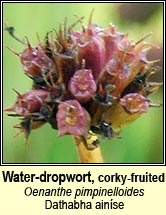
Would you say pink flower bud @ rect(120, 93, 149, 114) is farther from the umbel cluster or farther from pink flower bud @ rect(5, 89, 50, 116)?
pink flower bud @ rect(5, 89, 50, 116)

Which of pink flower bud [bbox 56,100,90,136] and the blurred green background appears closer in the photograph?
pink flower bud [bbox 56,100,90,136]

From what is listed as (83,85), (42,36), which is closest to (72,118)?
(83,85)

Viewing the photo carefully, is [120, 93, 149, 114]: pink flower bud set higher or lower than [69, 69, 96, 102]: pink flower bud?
lower

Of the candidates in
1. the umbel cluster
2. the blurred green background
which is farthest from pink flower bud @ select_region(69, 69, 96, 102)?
the blurred green background

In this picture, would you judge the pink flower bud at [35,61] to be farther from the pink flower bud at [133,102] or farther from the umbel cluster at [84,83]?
the pink flower bud at [133,102]

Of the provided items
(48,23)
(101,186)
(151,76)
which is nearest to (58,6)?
(48,23)
